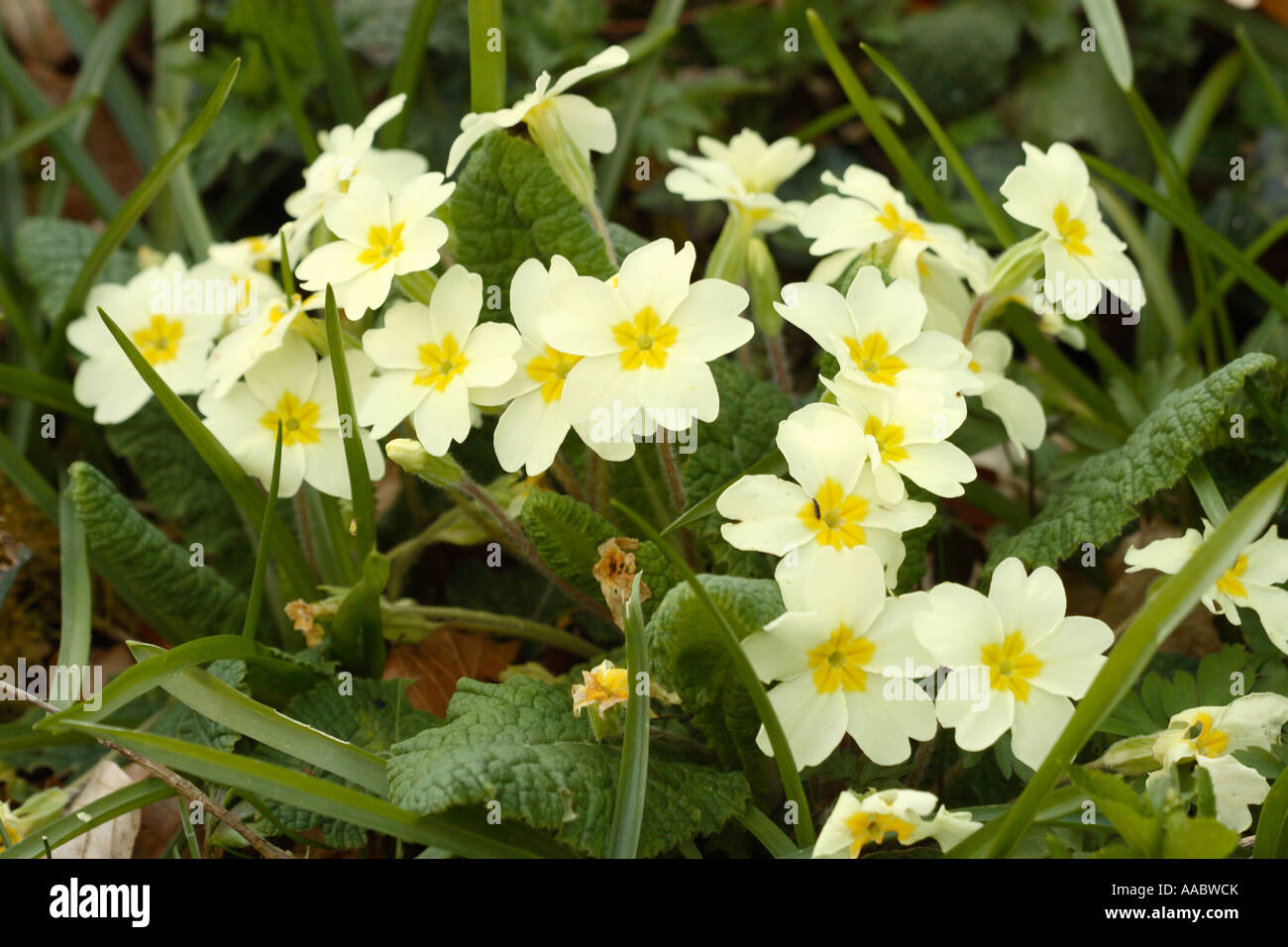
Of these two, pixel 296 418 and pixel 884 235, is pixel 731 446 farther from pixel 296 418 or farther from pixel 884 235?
pixel 296 418

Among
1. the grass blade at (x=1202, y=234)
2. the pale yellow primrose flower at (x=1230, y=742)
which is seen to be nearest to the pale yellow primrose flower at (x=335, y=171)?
the grass blade at (x=1202, y=234)

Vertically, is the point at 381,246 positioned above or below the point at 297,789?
above

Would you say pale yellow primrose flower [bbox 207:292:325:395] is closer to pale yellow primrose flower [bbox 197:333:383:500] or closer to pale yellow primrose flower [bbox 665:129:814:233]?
pale yellow primrose flower [bbox 197:333:383:500]

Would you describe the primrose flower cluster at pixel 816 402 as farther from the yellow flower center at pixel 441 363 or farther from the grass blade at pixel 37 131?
the grass blade at pixel 37 131

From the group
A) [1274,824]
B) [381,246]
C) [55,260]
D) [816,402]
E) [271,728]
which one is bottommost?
[1274,824]

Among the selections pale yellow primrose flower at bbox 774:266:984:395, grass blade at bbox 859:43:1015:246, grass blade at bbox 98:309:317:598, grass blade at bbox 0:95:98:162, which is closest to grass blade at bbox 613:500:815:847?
pale yellow primrose flower at bbox 774:266:984:395

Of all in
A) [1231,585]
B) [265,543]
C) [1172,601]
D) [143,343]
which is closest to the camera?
[1172,601]

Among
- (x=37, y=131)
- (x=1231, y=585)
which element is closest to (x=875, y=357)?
(x=1231, y=585)
